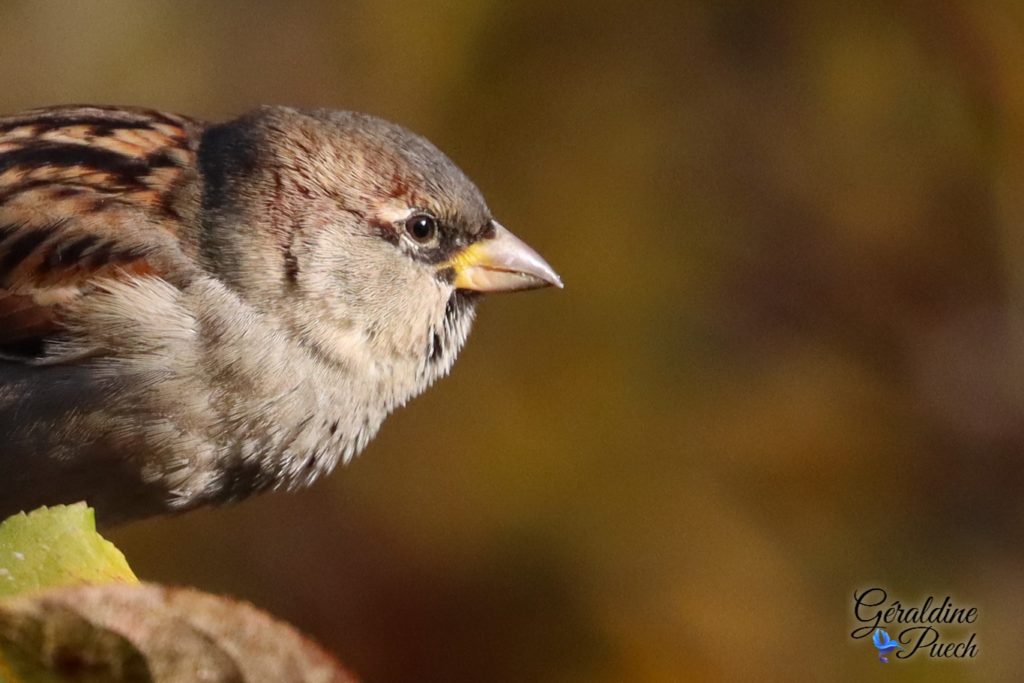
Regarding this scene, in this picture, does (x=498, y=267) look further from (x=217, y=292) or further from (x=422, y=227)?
(x=217, y=292)

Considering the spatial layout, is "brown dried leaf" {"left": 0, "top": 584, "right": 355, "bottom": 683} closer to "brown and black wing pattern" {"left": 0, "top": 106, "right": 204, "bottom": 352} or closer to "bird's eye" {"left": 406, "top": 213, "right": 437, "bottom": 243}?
"brown and black wing pattern" {"left": 0, "top": 106, "right": 204, "bottom": 352}

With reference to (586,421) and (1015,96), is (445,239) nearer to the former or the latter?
(586,421)

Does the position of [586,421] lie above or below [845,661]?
above

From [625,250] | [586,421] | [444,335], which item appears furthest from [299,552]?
[444,335]

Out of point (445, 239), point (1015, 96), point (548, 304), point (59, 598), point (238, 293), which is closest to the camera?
point (59, 598)

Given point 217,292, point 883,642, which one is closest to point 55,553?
point 217,292

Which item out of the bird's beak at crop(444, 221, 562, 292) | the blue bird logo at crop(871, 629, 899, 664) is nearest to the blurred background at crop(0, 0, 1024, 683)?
the blue bird logo at crop(871, 629, 899, 664)

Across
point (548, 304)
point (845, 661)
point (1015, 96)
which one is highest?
point (1015, 96)
